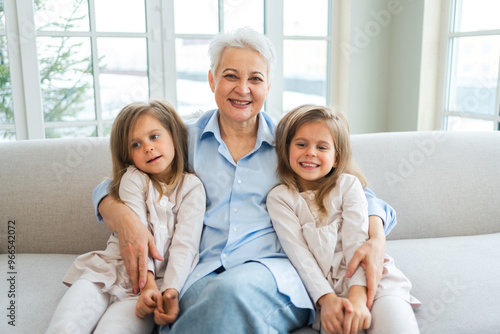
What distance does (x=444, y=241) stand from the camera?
71.6 inches

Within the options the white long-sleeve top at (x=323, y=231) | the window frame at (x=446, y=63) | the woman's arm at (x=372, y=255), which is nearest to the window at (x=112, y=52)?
the window frame at (x=446, y=63)

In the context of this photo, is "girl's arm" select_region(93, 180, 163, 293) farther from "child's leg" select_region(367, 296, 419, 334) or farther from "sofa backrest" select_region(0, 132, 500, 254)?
"child's leg" select_region(367, 296, 419, 334)

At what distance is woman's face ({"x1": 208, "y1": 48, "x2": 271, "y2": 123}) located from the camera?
1.50 meters

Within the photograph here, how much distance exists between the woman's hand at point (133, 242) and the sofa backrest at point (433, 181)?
3.27ft

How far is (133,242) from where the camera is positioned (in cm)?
135

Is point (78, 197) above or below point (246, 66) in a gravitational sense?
below

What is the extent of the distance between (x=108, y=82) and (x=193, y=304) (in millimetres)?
2117

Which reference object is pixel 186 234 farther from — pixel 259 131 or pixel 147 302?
pixel 259 131

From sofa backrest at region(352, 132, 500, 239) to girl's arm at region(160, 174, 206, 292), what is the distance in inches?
31.4

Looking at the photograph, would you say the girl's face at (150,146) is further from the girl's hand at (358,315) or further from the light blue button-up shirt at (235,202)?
the girl's hand at (358,315)

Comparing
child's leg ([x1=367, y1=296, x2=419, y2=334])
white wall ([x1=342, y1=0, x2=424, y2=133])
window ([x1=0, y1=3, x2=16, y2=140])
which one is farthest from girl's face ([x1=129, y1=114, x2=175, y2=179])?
white wall ([x1=342, y1=0, x2=424, y2=133])

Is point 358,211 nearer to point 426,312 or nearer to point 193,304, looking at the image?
point 426,312

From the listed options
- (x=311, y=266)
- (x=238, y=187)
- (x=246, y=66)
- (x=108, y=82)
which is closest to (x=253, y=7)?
(x=108, y=82)

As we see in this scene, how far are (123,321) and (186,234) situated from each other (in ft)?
1.07
